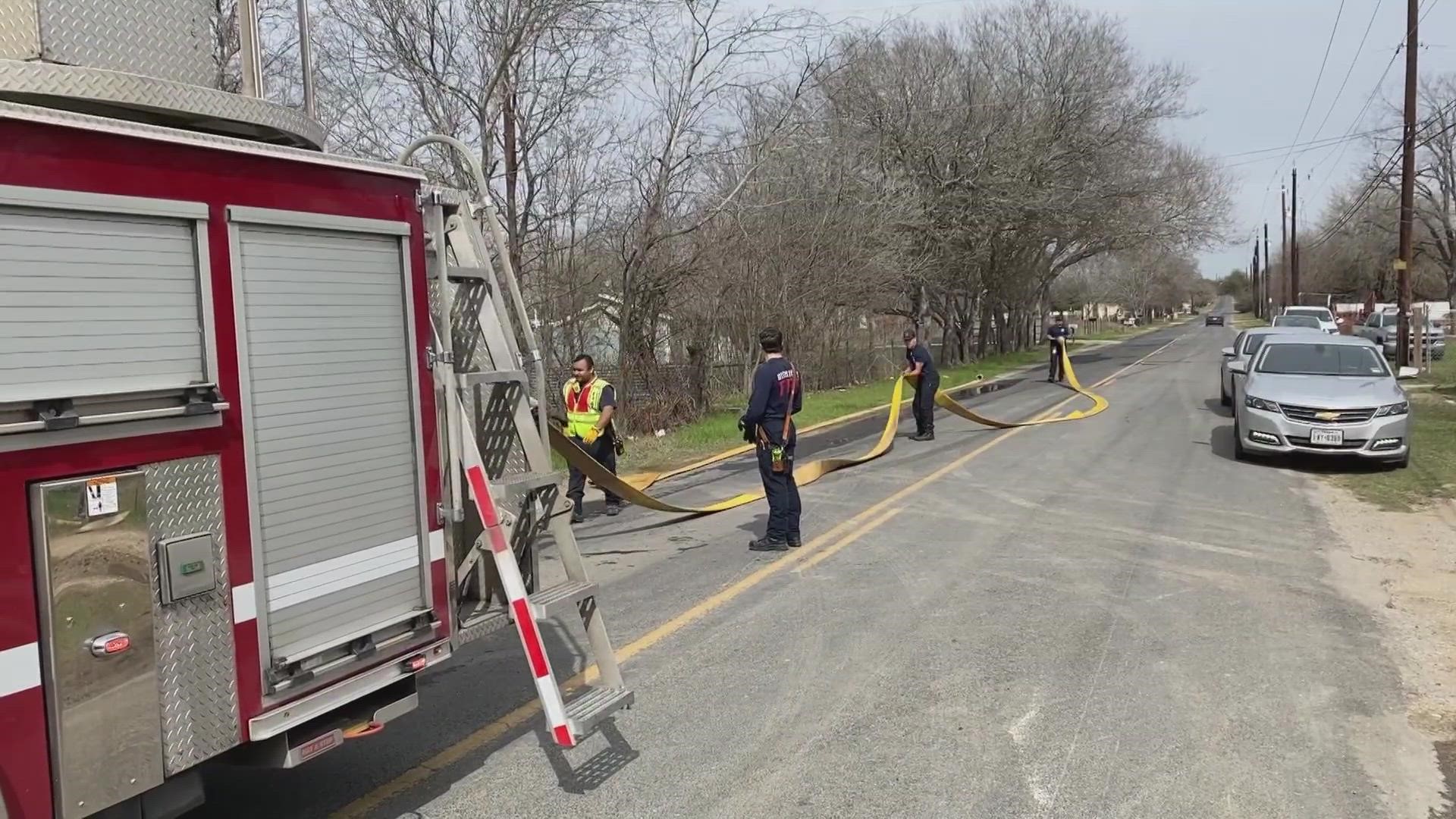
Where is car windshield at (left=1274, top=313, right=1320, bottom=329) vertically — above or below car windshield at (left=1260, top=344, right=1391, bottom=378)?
above

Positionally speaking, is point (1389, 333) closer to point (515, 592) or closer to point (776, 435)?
point (776, 435)

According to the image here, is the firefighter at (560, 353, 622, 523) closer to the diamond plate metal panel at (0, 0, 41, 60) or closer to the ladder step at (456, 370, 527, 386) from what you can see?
the ladder step at (456, 370, 527, 386)

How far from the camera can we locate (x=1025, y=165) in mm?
31938

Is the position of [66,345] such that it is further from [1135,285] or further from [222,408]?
[1135,285]

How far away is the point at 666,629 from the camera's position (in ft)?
20.0

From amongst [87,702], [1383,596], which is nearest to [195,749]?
[87,702]

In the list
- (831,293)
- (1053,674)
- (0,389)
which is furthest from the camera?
(831,293)

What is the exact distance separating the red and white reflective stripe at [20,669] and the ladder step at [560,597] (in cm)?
162

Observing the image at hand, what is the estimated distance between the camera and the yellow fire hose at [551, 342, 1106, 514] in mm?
5512

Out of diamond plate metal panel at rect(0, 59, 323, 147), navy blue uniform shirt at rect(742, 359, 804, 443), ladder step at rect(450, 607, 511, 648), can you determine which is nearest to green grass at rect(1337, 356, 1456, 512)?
navy blue uniform shirt at rect(742, 359, 804, 443)

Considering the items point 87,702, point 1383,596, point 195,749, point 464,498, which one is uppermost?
point 464,498

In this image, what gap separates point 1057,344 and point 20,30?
25.7m

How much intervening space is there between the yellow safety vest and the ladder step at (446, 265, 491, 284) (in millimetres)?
5499

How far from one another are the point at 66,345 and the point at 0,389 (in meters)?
0.20
